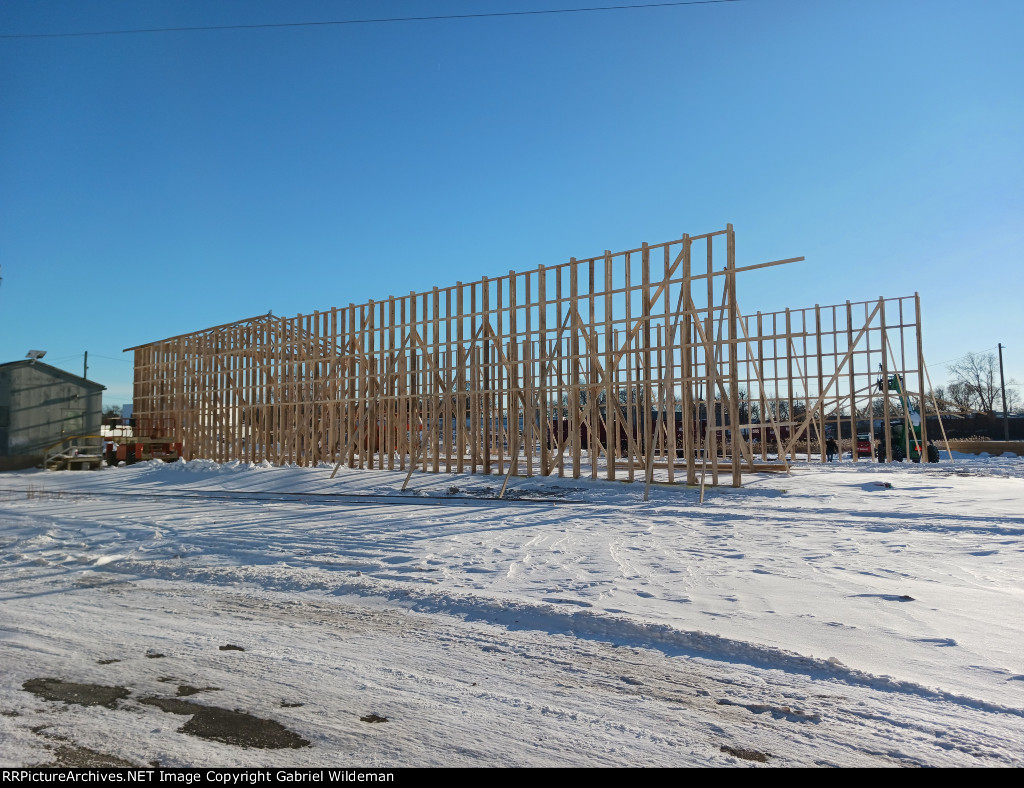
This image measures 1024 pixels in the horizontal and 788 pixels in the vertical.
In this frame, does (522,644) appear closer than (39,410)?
Yes

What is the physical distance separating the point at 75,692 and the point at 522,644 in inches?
90.4

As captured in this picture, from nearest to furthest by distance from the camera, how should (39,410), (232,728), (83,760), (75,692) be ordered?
(83,760)
(232,728)
(75,692)
(39,410)

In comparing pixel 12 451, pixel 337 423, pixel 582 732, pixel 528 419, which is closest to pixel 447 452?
pixel 528 419

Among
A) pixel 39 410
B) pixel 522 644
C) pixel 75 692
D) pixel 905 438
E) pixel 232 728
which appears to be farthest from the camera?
pixel 39 410

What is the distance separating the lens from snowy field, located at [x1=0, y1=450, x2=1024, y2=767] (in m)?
2.74

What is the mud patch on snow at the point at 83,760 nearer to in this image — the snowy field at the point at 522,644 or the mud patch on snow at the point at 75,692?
the snowy field at the point at 522,644

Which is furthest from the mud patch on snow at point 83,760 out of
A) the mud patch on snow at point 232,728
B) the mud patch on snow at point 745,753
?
the mud patch on snow at point 745,753

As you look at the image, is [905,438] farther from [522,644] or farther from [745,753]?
[745,753]

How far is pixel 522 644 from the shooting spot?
408 centimetres

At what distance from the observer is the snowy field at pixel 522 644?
2742 mm

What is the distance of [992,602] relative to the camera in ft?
15.6

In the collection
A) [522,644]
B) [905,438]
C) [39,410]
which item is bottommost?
[522,644]

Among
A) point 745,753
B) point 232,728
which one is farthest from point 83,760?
point 745,753
